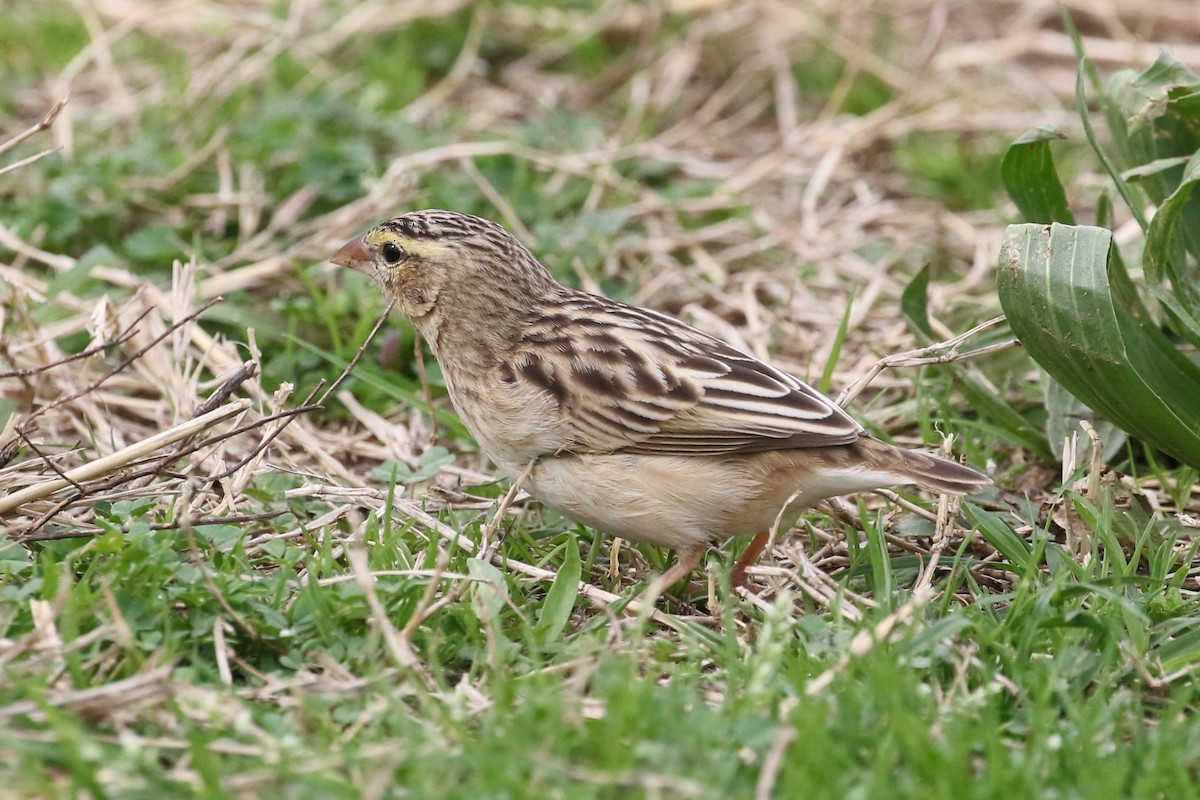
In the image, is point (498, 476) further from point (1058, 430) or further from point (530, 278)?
point (1058, 430)

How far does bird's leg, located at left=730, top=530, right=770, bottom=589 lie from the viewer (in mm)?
5316

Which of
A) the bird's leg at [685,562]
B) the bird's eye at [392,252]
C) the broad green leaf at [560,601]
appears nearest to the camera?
the broad green leaf at [560,601]

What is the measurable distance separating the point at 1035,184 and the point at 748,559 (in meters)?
1.94

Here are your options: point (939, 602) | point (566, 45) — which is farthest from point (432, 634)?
point (566, 45)

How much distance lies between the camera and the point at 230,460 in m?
6.04

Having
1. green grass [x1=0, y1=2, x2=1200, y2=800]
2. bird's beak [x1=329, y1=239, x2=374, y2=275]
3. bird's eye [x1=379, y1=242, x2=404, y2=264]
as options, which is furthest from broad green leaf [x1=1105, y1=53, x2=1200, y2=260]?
bird's beak [x1=329, y1=239, x2=374, y2=275]

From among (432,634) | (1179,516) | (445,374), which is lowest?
(1179,516)

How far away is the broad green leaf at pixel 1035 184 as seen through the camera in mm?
5867

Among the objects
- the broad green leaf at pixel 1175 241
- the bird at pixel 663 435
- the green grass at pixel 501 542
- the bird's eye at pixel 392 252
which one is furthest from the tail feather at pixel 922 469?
the bird's eye at pixel 392 252

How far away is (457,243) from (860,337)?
2602mm

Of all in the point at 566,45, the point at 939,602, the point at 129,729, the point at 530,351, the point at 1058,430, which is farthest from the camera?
the point at 566,45

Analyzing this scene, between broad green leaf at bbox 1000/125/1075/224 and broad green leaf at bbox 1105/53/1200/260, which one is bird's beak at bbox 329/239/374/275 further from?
broad green leaf at bbox 1105/53/1200/260

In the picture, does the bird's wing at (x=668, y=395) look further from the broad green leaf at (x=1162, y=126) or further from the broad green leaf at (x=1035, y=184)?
the broad green leaf at (x=1162, y=126)

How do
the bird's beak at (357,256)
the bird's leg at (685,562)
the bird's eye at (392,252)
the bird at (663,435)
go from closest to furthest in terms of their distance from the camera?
the bird at (663,435) → the bird's leg at (685,562) → the bird's eye at (392,252) → the bird's beak at (357,256)
